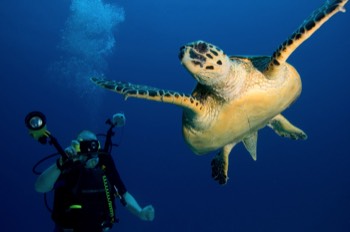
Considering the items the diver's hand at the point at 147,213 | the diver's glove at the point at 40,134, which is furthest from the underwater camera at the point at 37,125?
the diver's hand at the point at 147,213

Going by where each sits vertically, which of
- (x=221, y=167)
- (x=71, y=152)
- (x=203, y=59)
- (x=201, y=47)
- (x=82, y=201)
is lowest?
(x=82, y=201)

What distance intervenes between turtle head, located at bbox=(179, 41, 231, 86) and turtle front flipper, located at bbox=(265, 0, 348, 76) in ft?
1.88

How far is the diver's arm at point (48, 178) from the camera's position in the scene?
132 inches

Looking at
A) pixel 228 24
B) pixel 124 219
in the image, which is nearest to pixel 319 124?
pixel 228 24

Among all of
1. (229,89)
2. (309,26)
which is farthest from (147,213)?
(309,26)

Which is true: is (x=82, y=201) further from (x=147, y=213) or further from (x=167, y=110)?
(x=167, y=110)

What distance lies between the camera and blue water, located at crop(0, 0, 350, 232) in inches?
1069

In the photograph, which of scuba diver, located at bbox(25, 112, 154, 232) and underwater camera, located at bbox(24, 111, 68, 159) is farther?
scuba diver, located at bbox(25, 112, 154, 232)

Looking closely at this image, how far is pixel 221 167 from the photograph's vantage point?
4.52m

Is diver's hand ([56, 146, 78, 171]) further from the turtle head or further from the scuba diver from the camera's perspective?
the turtle head

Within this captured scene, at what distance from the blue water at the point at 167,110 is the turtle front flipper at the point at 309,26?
74.5ft

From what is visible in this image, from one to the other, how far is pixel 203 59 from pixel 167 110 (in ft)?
162

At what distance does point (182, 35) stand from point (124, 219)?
110ft

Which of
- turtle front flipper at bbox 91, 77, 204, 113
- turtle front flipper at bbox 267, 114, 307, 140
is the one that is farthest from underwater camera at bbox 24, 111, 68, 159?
turtle front flipper at bbox 267, 114, 307, 140
